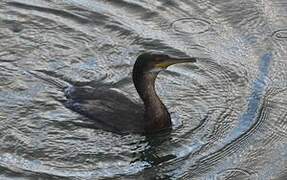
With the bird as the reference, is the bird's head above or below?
above

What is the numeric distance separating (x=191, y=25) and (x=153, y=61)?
2.61 meters

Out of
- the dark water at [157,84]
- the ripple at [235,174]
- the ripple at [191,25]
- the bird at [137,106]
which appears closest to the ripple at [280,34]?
the dark water at [157,84]

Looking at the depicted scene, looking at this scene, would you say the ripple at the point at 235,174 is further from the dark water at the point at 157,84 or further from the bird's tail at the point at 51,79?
the bird's tail at the point at 51,79

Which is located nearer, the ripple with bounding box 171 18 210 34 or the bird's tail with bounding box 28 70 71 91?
the bird's tail with bounding box 28 70 71 91

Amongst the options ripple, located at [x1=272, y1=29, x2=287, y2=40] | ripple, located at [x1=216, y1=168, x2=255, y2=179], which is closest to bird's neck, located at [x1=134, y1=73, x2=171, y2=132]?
ripple, located at [x1=216, y1=168, x2=255, y2=179]

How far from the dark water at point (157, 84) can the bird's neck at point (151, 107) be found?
0.16m

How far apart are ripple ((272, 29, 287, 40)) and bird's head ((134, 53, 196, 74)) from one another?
274cm

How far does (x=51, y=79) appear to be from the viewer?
1034cm

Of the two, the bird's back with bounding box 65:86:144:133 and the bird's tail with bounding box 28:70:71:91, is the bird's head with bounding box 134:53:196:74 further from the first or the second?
the bird's tail with bounding box 28:70:71:91

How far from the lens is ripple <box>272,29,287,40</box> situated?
11688mm

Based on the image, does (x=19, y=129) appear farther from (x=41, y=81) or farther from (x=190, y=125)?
(x=190, y=125)

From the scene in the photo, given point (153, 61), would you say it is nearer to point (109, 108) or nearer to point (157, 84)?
point (109, 108)

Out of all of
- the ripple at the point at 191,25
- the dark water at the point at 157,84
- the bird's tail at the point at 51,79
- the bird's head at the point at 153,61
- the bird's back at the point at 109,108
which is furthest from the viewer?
the ripple at the point at 191,25

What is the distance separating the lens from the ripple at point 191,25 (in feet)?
38.1
